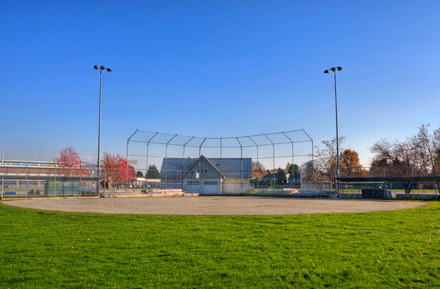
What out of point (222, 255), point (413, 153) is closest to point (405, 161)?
point (413, 153)

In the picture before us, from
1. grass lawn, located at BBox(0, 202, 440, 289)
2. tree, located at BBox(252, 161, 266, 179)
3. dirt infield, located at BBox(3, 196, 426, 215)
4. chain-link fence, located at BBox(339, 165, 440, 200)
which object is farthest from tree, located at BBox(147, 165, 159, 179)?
grass lawn, located at BBox(0, 202, 440, 289)

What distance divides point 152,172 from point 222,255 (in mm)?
25127

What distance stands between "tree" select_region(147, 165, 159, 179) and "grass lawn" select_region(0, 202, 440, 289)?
67.5 ft

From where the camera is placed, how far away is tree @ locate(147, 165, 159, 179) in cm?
2977

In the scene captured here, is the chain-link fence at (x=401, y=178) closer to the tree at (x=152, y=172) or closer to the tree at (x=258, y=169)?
the tree at (x=258, y=169)

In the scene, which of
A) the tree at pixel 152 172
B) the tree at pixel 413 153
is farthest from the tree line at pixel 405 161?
the tree at pixel 152 172

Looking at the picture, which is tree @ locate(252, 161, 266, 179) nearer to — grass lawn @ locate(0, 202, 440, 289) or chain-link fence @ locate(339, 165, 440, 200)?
chain-link fence @ locate(339, 165, 440, 200)

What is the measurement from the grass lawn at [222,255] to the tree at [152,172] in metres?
20.6

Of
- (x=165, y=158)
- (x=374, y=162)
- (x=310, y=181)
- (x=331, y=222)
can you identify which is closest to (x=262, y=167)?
(x=310, y=181)

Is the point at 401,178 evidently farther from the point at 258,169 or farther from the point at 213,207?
the point at 213,207

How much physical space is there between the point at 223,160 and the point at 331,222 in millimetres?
27211

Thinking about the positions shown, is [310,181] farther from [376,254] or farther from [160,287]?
[160,287]

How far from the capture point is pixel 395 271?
194 inches

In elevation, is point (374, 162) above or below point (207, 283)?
above
